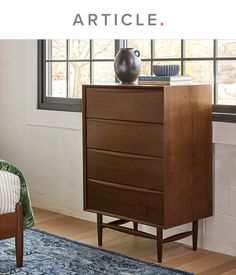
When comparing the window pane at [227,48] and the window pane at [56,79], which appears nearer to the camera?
the window pane at [227,48]

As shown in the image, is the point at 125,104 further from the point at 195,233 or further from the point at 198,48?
the point at 195,233

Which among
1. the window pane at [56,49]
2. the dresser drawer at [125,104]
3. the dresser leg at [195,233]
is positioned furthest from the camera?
the window pane at [56,49]

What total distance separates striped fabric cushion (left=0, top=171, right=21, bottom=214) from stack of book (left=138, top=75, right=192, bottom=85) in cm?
101

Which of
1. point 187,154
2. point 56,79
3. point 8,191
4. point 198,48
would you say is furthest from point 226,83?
point 56,79

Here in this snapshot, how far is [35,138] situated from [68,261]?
1770 millimetres

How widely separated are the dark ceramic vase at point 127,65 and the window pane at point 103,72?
69 cm

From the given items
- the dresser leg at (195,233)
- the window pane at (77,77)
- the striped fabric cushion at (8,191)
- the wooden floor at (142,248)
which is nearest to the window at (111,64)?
the window pane at (77,77)

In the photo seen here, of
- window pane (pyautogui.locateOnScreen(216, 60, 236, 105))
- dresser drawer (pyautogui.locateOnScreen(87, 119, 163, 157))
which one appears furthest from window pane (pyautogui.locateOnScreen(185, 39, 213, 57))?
dresser drawer (pyautogui.locateOnScreen(87, 119, 163, 157))

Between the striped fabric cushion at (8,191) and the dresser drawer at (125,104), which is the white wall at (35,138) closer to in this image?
the dresser drawer at (125,104)

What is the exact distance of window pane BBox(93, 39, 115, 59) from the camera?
5.09 meters

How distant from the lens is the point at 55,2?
17.5ft

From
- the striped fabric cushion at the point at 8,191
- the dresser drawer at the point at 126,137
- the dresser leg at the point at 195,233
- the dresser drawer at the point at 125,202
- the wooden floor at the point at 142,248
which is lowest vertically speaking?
the wooden floor at the point at 142,248

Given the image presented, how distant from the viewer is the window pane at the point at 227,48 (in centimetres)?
432

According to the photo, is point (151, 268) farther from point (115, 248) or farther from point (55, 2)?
point (55, 2)
